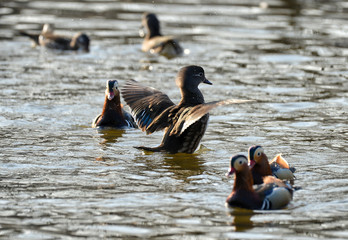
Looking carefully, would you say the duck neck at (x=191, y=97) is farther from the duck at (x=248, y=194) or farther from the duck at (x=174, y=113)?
the duck at (x=248, y=194)

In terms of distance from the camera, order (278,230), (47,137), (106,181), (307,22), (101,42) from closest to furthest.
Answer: (278,230), (106,181), (47,137), (101,42), (307,22)

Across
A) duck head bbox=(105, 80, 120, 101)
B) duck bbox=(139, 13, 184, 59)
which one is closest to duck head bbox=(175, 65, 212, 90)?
duck head bbox=(105, 80, 120, 101)

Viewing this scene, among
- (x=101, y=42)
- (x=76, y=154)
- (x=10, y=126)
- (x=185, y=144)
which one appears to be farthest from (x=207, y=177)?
(x=101, y=42)

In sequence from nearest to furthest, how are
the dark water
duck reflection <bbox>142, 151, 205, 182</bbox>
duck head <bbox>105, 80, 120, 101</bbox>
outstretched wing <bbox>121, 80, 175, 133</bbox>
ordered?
the dark water, duck reflection <bbox>142, 151, 205, 182</bbox>, outstretched wing <bbox>121, 80, 175, 133</bbox>, duck head <bbox>105, 80, 120, 101</bbox>

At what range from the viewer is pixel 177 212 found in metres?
8.25

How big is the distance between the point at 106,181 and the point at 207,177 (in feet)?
4.22

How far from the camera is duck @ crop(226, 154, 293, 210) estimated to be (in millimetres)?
8367

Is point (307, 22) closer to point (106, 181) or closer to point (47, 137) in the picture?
point (47, 137)

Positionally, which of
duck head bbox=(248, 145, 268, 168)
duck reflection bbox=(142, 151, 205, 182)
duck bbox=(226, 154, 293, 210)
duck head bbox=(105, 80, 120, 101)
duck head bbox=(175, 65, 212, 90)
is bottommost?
duck reflection bbox=(142, 151, 205, 182)

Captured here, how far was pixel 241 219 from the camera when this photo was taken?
8109 millimetres

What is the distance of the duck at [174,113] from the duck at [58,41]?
764 centimetres

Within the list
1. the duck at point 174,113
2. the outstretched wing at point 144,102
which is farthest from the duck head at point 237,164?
the outstretched wing at point 144,102

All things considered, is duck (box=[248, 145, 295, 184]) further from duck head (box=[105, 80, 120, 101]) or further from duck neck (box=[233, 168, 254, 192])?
duck head (box=[105, 80, 120, 101])

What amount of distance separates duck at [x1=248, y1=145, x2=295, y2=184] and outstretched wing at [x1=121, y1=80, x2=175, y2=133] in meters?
2.39
